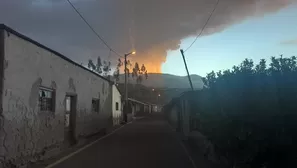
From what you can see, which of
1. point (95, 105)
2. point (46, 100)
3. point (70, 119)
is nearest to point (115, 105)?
point (95, 105)

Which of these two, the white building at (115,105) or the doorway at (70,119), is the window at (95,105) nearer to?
the doorway at (70,119)

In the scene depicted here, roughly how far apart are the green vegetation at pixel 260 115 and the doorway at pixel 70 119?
919 centimetres

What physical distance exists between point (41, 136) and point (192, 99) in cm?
887

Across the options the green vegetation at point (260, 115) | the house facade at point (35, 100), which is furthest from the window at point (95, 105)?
the green vegetation at point (260, 115)

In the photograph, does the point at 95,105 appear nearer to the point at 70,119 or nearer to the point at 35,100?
the point at 70,119

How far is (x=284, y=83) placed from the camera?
21.8 feet

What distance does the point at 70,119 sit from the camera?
16516 millimetres

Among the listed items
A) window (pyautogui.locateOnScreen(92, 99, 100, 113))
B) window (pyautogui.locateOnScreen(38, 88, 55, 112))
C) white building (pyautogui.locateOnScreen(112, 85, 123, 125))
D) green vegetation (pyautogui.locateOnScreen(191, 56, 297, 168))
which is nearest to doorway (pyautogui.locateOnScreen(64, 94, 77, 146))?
window (pyautogui.locateOnScreen(38, 88, 55, 112))

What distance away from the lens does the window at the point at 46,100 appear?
475 inches

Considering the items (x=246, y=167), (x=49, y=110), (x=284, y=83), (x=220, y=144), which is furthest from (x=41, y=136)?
(x=284, y=83)

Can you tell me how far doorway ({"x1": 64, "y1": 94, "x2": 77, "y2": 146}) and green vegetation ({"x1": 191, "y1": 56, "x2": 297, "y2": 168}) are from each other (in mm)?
9194

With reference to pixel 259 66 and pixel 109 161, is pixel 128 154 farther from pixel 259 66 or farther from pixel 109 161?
pixel 259 66

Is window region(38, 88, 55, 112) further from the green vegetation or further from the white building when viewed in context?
the white building

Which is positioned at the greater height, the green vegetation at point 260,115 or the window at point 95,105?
the window at point 95,105
